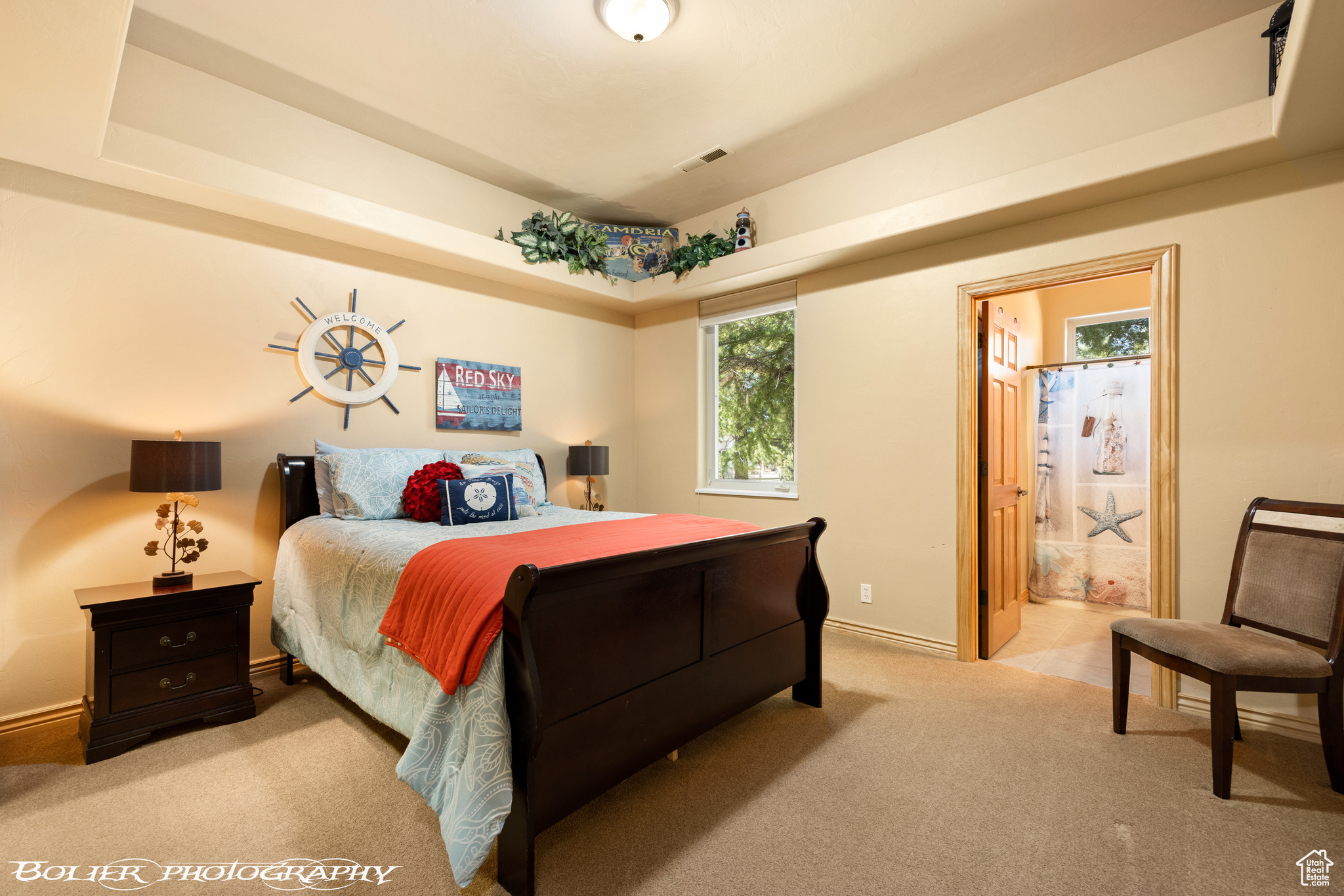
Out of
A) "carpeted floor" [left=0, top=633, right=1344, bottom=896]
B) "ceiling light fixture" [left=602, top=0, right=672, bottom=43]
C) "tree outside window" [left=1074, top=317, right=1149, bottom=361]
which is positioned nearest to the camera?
"carpeted floor" [left=0, top=633, right=1344, bottom=896]

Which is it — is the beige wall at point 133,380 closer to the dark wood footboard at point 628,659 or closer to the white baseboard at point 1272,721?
the dark wood footboard at point 628,659

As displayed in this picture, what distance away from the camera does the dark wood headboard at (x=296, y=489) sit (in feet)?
9.75

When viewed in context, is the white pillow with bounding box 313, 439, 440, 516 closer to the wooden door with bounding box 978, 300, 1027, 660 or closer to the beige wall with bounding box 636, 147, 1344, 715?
the beige wall with bounding box 636, 147, 1344, 715

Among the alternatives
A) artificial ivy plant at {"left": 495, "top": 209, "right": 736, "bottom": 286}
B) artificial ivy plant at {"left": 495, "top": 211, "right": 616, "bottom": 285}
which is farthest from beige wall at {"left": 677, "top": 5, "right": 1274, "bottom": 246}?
artificial ivy plant at {"left": 495, "top": 211, "right": 616, "bottom": 285}

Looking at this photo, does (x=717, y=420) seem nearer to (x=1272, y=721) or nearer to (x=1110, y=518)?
(x=1110, y=518)

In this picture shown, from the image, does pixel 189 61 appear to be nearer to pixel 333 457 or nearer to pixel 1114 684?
pixel 333 457

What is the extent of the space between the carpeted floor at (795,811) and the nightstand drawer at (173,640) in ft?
1.09

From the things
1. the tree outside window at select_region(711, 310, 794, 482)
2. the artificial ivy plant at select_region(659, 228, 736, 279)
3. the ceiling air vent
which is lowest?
the tree outside window at select_region(711, 310, 794, 482)

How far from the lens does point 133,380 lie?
2668mm

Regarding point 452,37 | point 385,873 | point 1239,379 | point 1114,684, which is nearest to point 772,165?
point 452,37

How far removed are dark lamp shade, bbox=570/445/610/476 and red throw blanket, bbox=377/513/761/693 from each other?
175 cm

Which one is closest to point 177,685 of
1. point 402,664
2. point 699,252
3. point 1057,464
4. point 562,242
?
point 402,664

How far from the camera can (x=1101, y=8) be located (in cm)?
237

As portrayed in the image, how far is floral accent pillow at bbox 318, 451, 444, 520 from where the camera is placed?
2912 millimetres
